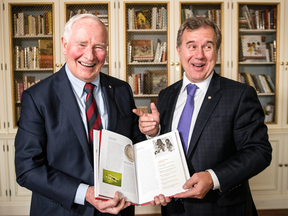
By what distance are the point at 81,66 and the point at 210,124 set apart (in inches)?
31.6

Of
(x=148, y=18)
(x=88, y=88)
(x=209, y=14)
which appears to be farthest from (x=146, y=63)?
(x=88, y=88)

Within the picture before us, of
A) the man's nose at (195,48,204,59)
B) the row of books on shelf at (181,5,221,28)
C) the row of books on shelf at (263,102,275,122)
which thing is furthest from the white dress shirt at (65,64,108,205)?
the row of books on shelf at (263,102,275,122)

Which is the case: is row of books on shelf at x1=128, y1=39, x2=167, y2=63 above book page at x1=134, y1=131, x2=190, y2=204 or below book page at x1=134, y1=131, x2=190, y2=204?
above

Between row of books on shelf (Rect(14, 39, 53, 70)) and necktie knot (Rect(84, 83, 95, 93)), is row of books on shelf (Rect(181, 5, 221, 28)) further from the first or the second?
necktie knot (Rect(84, 83, 95, 93))

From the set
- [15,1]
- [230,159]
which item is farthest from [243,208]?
[15,1]

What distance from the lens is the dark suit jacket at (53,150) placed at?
107 cm

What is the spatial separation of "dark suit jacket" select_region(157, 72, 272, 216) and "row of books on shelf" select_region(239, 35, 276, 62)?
180cm

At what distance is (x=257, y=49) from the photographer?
9.46 ft

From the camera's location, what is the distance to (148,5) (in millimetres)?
2799

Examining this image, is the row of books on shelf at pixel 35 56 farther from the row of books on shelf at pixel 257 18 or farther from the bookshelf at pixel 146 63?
the row of books on shelf at pixel 257 18

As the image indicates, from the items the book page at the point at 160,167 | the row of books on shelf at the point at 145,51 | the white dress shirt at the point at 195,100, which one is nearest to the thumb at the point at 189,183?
the book page at the point at 160,167

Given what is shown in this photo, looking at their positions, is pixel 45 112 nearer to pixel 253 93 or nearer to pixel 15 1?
pixel 253 93

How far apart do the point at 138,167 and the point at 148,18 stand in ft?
7.31

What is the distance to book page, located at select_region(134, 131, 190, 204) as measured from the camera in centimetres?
111
